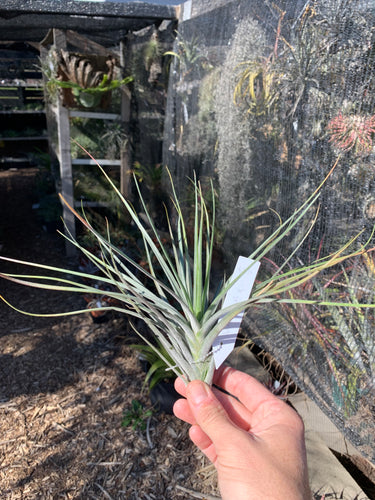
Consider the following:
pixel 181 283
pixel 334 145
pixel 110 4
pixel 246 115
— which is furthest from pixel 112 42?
pixel 181 283

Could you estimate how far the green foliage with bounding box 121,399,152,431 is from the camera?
84.4 inches

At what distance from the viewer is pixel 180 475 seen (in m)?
1.92

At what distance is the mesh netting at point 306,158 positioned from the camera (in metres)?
1.26

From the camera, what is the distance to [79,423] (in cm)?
220

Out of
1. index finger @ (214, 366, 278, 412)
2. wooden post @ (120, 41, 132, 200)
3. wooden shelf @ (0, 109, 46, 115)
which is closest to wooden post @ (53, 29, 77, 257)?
wooden post @ (120, 41, 132, 200)

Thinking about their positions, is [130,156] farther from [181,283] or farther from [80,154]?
[181,283]

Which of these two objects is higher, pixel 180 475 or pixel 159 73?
pixel 159 73

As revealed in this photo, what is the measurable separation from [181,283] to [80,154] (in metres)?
3.27

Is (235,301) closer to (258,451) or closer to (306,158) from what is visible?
(258,451)

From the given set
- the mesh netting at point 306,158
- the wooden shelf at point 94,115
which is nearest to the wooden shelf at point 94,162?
the wooden shelf at point 94,115

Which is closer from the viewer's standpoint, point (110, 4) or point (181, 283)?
point (181, 283)

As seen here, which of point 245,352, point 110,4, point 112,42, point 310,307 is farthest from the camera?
point 112,42

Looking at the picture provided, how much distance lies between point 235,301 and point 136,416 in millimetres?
1518

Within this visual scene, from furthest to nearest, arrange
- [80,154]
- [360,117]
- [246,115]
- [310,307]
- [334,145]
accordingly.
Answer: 1. [80,154]
2. [246,115]
3. [310,307]
4. [334,145]
5. [360,117]
